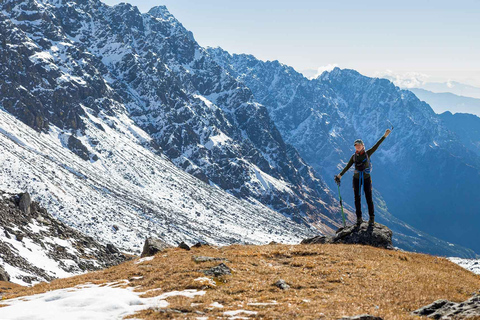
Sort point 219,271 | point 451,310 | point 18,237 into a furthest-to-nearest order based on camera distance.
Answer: point 18,237
point 219,271
point 451,310

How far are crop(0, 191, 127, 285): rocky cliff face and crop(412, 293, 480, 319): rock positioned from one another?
45.5 meters

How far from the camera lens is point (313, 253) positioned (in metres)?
23.9

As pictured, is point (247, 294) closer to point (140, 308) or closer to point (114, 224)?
point (140, 308)

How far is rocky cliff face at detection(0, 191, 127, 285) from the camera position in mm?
57844

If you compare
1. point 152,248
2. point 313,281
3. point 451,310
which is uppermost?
point 451,310

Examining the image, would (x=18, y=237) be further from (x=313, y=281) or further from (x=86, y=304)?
(x=313, y=281)

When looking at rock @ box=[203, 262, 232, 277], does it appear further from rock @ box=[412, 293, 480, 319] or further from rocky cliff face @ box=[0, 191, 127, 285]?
rocky cliff face @ box=[0, 191, 127, 285]

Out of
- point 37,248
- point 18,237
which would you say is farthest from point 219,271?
point 18,237

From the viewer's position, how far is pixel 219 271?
20141 millimetres

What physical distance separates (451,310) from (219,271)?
11018 mm

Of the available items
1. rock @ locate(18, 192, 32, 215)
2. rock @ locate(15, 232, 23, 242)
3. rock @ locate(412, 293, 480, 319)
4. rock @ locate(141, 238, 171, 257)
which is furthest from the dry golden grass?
rock @ locate(18, 192, 32, 215)

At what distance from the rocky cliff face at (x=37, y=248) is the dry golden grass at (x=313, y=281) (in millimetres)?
33303

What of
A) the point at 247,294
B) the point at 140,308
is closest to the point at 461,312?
the point at 247,294

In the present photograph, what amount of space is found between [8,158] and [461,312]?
208 m
